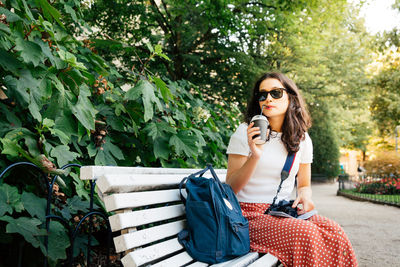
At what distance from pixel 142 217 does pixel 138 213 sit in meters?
0.04

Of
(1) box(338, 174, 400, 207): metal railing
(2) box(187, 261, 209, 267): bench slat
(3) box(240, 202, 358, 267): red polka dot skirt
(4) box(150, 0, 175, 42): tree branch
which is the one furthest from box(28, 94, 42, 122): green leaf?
(1) box(338, 174, 400, 207): metal railing

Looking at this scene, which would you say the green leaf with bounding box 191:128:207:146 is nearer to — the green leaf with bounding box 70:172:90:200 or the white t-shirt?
the white t-shirt

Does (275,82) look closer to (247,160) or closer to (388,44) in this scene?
(247,160)

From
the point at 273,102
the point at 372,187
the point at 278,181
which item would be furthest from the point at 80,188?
the point at 372,187

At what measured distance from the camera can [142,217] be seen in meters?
1.93

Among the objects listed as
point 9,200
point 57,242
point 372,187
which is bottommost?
point 372,187

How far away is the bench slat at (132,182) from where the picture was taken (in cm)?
177

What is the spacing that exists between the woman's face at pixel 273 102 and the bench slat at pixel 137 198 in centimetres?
104

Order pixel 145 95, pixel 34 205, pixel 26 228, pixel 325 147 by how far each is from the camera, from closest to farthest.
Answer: pixel 26 228 → pixel 34 205 → pixel 145 95 → pixel 325 147

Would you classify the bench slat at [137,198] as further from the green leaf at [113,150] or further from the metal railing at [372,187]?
the metal railing at [372,187]

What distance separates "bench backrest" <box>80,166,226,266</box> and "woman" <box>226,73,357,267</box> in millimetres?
587

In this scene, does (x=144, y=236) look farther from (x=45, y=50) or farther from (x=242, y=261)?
(x=45, y=50)

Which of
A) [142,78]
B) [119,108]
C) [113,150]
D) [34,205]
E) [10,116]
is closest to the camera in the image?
[34,205]

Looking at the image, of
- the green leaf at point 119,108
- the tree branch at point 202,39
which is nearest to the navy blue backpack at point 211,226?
the green leaf at point 119,108
